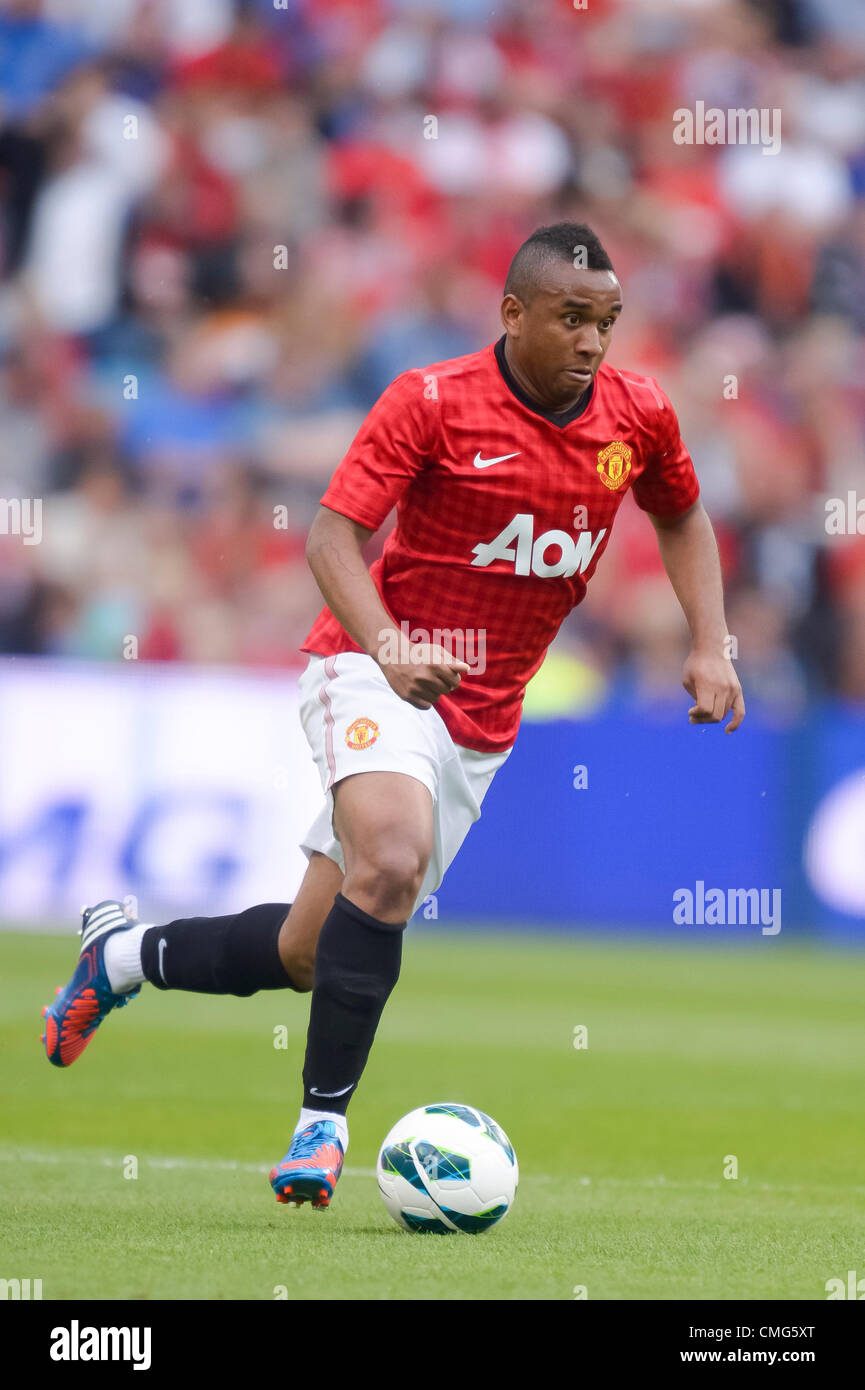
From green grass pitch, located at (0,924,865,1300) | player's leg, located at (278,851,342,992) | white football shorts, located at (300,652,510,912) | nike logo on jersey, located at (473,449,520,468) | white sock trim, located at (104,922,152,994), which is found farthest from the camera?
white sock trim, located at (104,922,152,994)

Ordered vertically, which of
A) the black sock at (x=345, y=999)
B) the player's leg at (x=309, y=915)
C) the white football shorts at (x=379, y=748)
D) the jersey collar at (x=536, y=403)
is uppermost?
the jersey collar at (x=536, y=403)

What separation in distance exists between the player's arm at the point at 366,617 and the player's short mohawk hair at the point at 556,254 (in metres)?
0.72

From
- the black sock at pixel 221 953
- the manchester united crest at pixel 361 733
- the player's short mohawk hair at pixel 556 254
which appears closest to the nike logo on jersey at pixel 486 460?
the player's short mohawk hair at pixel 556 254

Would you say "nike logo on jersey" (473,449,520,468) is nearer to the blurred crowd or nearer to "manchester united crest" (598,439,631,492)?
"manchester united crest" (598,439,631,492)

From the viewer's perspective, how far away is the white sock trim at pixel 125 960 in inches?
220

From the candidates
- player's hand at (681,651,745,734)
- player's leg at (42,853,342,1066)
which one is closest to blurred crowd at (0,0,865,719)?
player's leg at (42,853,342,1066)

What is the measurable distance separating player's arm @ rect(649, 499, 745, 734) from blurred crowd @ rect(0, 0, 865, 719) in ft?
24.5

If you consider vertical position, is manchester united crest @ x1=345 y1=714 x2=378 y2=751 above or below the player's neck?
below

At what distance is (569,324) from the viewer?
484 cm

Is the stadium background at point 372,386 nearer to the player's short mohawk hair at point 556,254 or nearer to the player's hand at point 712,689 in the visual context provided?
the player's hand at point 712,689

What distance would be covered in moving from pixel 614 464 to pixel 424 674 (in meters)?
0.98

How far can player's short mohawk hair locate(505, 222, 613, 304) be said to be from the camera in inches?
191

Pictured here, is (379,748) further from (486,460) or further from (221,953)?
(221,953)

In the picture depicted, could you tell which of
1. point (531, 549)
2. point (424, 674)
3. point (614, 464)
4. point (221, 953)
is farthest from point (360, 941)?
point (614, 464)
